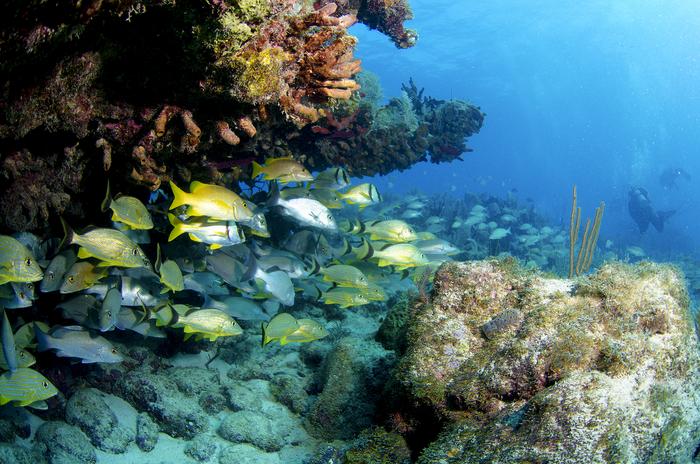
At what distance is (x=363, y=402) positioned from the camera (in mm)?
4840

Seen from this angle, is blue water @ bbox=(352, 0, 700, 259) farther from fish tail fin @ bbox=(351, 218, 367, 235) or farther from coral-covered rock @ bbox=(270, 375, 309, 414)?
coral-covered rock @ bbox=(270, 375, 309, 414)

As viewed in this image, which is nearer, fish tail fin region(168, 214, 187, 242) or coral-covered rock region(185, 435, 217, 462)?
fish tail fin region(168, 214, 187, 242)

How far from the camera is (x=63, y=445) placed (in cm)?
411

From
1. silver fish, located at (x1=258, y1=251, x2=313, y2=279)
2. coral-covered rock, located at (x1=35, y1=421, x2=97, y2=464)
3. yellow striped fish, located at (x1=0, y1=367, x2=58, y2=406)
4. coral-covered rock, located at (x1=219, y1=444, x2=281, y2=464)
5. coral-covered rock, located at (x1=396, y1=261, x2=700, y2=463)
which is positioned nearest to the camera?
coral-covered rock, located at (x1=396, y1=261, x2=700, y2=463)

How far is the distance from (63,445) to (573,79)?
316 feet

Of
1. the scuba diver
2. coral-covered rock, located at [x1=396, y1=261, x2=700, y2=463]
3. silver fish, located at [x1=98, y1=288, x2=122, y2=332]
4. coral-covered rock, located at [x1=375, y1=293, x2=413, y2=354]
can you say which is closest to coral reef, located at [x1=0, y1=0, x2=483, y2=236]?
silver fish, located at [x1=98, y1=288, x2=122, y2=332]

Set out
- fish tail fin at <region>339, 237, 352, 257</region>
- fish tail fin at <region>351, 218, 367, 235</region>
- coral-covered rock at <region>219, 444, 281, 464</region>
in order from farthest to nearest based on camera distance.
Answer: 1. fish tail fin at <region>339, 237, 352, 257</region>
2. fish tail fin at <region>351, 218, 367, 235</region>
3. coral-covered rock at <region>219, 444, 281, 464</region>

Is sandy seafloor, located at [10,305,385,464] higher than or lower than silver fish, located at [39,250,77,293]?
lower

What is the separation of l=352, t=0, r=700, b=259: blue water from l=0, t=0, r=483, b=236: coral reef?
31.7 metres

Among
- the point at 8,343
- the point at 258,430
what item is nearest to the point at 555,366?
the point at 258,430

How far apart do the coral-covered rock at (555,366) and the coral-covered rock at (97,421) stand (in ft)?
11.2

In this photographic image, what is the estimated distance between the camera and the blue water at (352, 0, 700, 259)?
44031mm

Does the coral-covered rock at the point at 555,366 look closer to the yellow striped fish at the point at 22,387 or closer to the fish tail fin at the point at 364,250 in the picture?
the fish tail fin at the point at 364,250

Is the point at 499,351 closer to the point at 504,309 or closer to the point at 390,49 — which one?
the point at 504,309
